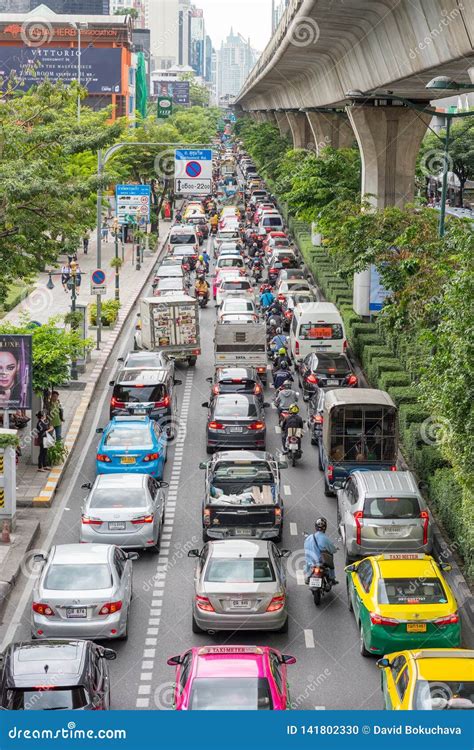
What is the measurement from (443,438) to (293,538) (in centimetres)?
541

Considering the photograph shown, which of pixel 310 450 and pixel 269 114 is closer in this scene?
pixel 310 450

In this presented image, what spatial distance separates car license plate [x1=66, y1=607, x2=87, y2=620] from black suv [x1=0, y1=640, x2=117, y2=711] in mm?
2570

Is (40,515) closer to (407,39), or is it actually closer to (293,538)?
(293,538)

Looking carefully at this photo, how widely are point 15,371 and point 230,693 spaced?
1250cm

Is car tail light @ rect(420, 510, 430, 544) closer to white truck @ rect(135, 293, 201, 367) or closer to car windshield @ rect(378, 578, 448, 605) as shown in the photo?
car windshield @ rect(378, 578, 448, 605)

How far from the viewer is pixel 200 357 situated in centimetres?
4022

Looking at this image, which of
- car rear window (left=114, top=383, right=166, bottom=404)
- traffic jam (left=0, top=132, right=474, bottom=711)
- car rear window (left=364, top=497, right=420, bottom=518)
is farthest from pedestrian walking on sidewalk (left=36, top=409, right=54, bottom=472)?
car rear window (left=364, top=497, right=420, bottom=518)

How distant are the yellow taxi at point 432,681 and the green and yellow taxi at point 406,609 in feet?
7.10

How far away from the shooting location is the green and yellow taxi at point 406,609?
16.0 metres

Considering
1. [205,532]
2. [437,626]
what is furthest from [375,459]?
[437,626]

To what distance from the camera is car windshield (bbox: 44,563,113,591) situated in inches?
673

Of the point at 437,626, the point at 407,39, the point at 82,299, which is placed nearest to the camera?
the point at 437,626

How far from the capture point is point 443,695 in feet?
40.8

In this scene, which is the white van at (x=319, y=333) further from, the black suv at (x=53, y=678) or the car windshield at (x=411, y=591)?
the black suv at (x=53, y=678)
